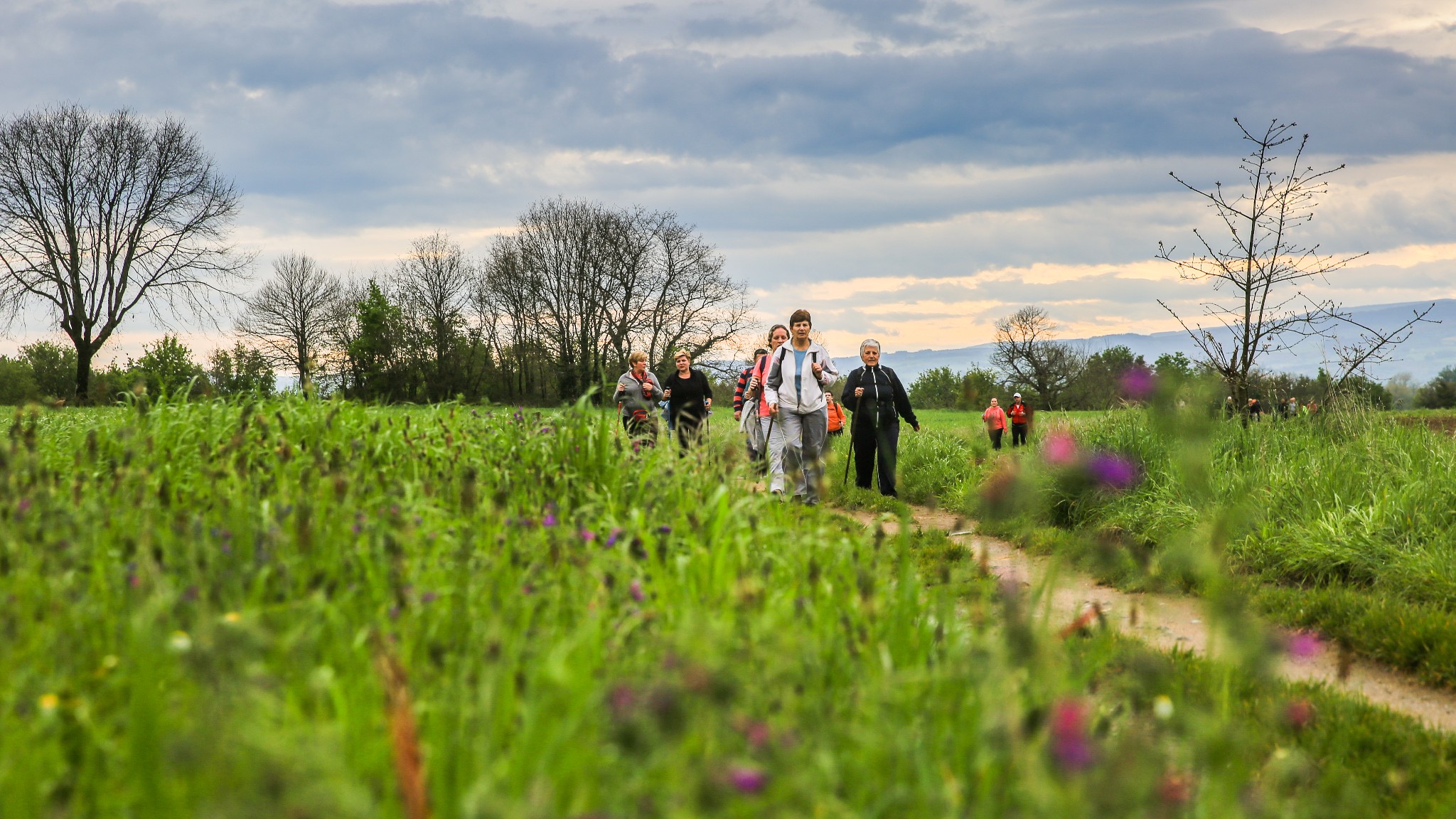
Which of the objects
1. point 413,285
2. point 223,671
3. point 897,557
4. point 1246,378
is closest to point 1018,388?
point 413,285

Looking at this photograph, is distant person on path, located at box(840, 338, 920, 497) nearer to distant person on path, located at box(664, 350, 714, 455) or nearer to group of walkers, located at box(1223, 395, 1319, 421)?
distant person on path, located at box(664, 350, 714, 455)

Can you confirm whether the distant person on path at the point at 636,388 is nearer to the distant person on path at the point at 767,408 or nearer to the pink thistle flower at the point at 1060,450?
the distant person on path at the point at 767,408

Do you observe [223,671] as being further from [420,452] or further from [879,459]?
[879,459]

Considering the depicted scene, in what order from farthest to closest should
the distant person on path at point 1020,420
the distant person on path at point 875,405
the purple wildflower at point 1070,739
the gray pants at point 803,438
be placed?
the distant person on path at point 1020,420 < the distant person on path at point 875,405 < the gray pants at point 803,438 < the purple wildflower at point 1070,739

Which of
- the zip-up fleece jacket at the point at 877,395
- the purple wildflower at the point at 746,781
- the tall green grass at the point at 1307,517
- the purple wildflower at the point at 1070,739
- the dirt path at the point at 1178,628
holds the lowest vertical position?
the dirt path at the point at 1178,628

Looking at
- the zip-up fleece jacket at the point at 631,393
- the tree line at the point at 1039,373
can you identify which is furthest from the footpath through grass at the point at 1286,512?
the tree line at the point at 1039,373

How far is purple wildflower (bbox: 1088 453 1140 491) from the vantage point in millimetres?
8195

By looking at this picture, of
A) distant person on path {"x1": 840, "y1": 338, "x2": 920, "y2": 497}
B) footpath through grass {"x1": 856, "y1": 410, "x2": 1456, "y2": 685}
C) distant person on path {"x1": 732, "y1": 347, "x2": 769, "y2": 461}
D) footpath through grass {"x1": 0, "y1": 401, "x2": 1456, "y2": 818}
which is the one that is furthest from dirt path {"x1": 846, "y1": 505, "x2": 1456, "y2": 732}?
distant person on path {"x1": 732, "y1": 347, "x2": 769, "y2": 461}

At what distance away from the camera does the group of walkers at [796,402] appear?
35.3 ft

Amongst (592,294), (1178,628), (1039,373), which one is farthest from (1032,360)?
(1178,628)

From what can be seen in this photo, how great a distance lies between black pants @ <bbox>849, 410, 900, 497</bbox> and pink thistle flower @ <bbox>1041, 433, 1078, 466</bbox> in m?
1.94

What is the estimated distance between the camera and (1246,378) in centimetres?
1132

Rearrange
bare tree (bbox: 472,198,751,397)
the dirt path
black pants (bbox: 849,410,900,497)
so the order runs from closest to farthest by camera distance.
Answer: the dirt path → black pants (bbox: 849,410,900,497) → bare tree (bbox: 472,198,751,397)

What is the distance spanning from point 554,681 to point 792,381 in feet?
28.8
